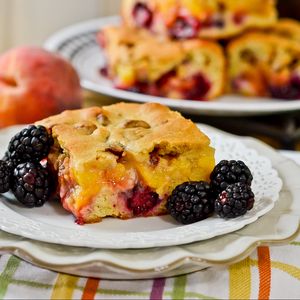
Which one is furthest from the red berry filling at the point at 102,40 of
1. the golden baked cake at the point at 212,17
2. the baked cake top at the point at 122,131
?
the baked cake top at the point at 122,131

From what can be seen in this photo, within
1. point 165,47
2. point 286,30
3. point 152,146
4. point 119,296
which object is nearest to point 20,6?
point 165,47

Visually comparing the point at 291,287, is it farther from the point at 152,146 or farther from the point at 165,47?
the point at 165,47

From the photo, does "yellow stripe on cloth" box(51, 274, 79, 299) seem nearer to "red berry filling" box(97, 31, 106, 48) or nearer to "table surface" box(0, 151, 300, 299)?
"table surface" box(0, 151, 300, 299)

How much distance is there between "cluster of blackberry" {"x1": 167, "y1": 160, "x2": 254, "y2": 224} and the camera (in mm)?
1216

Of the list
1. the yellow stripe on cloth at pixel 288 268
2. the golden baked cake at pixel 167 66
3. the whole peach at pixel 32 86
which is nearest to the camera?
the yellow stripe on cloth at pixel 288 268

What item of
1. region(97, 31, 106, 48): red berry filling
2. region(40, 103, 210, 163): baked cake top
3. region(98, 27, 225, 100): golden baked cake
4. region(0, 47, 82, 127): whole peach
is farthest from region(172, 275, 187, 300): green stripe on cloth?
region(97, 31, 106, 48): red berry filling

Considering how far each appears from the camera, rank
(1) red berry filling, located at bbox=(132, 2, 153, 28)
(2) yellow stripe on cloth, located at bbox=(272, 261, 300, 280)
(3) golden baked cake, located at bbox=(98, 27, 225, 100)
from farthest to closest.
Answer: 1. (1) red berry filling, located at bbox=(132, 2, 153, 28)
2. (3) golden baked cake, located at bbox=(98, 27, 225, 100)
3. (2) yellow stripe on cloth, located at bbox=(272, 261, 300, 280)

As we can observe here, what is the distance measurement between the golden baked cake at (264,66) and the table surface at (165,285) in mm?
1298

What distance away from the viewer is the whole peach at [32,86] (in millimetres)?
1896

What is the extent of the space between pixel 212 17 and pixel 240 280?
4.46 feet

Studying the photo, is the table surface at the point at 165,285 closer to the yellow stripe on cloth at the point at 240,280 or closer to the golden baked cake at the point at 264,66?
the yellow stripe on cloth at the point at 240,280

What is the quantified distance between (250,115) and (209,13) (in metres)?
0.38

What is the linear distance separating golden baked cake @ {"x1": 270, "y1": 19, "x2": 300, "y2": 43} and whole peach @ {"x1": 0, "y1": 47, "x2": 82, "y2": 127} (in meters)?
0.82

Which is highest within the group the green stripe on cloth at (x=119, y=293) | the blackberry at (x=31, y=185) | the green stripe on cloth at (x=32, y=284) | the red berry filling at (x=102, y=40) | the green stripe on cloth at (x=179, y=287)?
the blackberry at (x=31, y=185)
